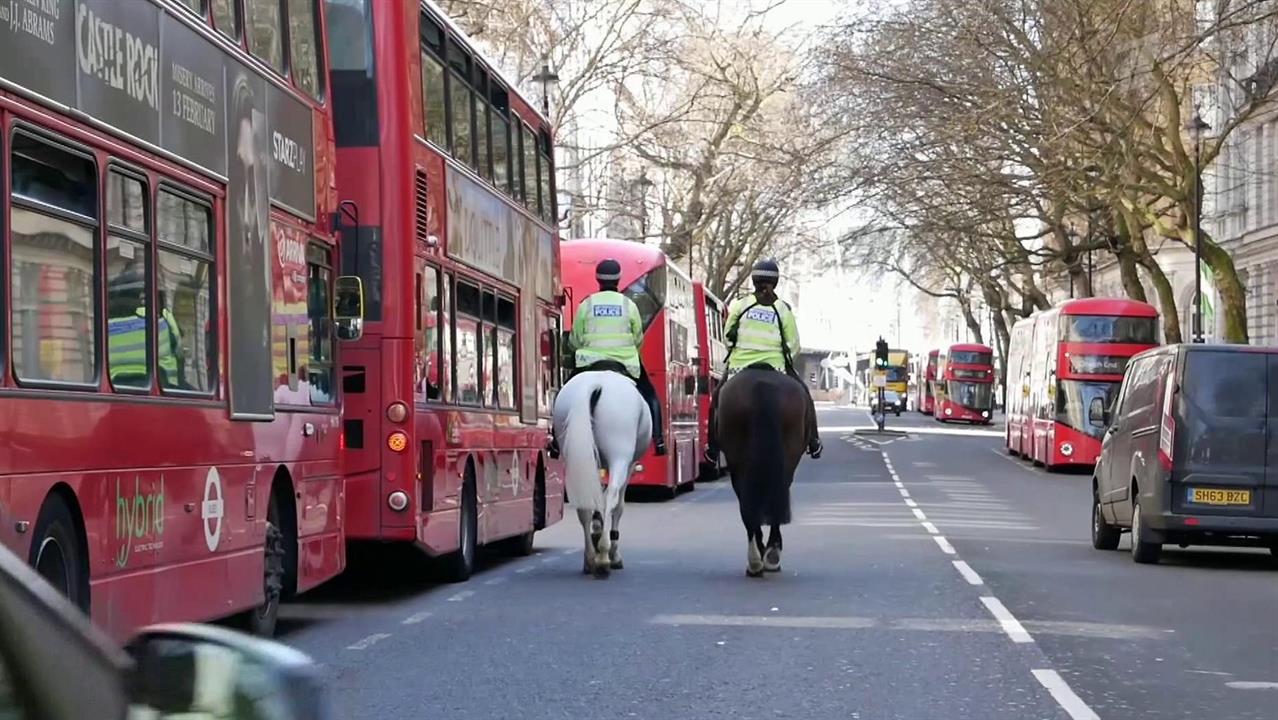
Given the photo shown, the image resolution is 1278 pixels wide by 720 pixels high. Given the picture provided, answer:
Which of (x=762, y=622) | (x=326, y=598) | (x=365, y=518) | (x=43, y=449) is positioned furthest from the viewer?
(x=326, y=598)

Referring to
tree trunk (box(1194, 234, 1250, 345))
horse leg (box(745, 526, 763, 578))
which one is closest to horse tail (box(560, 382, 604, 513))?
horse leg (box(745, 526, 763, 578))

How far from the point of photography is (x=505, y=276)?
17547 millimetres

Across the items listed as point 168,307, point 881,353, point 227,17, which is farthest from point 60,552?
point 881,353

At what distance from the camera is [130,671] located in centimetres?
263

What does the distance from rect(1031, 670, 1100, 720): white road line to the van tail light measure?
27.1 feet

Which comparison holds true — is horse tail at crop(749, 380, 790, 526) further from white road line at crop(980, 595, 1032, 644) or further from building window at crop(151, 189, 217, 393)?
building window at crop(151, 189, 217, 393)

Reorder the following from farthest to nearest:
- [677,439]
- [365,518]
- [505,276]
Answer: [677,439] < [505,276] < [365,518]

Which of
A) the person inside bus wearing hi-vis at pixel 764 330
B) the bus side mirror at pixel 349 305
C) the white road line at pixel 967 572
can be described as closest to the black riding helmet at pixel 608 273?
the person inside bus wearing hi-vis at pixel 764 330

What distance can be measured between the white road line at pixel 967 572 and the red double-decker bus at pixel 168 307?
4857 mm

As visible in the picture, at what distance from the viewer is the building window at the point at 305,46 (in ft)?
39.4

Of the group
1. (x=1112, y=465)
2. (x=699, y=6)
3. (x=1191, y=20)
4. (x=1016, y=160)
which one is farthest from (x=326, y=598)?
(x=699, y=6)

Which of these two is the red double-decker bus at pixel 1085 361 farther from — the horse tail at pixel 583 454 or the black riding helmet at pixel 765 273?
the horse tail at pixel 583 454

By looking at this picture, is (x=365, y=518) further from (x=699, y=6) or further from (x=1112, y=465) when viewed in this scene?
(x=699, y=6)

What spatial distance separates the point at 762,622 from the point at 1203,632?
252cm
